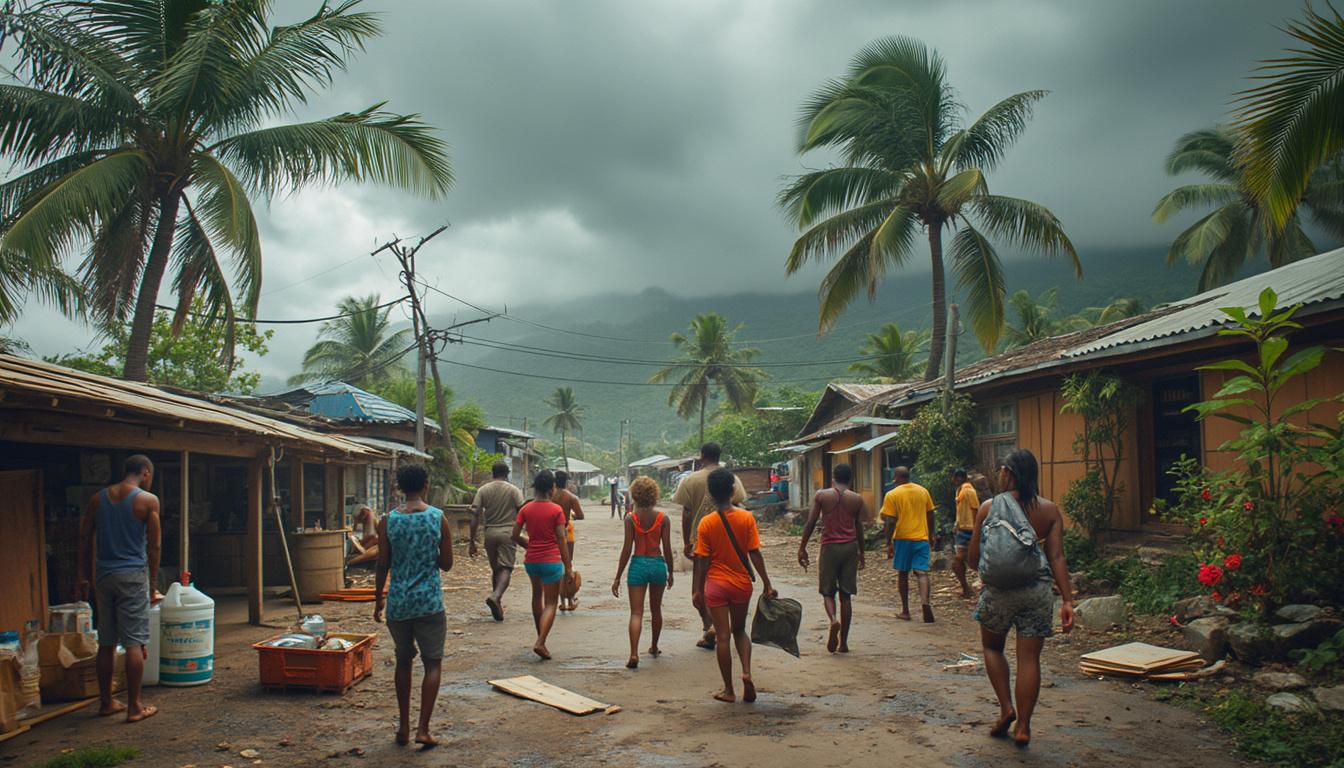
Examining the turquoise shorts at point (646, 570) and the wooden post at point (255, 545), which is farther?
the wooden post at point (255, 545)

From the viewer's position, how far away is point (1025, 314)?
1617 inches

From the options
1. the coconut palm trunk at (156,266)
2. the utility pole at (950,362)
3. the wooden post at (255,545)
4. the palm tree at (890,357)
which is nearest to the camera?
the wooden post at (255,545)

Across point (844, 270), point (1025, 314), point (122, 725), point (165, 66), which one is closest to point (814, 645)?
point (122, 725)

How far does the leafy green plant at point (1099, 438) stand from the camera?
1136 centimetres

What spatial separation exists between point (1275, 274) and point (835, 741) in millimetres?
10595

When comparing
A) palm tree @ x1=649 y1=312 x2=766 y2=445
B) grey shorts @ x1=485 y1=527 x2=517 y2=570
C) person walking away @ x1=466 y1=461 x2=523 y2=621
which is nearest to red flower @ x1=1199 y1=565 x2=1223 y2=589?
person walking away @ x1=466 y1=461 x2=523 y2=621

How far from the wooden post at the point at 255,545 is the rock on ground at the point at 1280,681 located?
9.43 metres

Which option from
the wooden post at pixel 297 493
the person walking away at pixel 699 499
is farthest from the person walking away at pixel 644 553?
the wooden post at pixel 297 493

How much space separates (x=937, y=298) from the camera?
22734 mm

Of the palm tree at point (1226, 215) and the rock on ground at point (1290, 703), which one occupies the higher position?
the palm tree at point (1226, 215)

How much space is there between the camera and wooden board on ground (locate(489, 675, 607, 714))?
20.1ft

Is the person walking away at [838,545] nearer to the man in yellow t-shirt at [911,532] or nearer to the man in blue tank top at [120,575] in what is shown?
the man in yellow t-shirt at [911,532]

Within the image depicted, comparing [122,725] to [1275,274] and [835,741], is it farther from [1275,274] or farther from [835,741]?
[1275,274]

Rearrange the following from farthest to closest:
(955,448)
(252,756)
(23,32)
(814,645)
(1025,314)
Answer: (1025,314) → (955,448) → (23,32) → (814,645) → (252,756)
